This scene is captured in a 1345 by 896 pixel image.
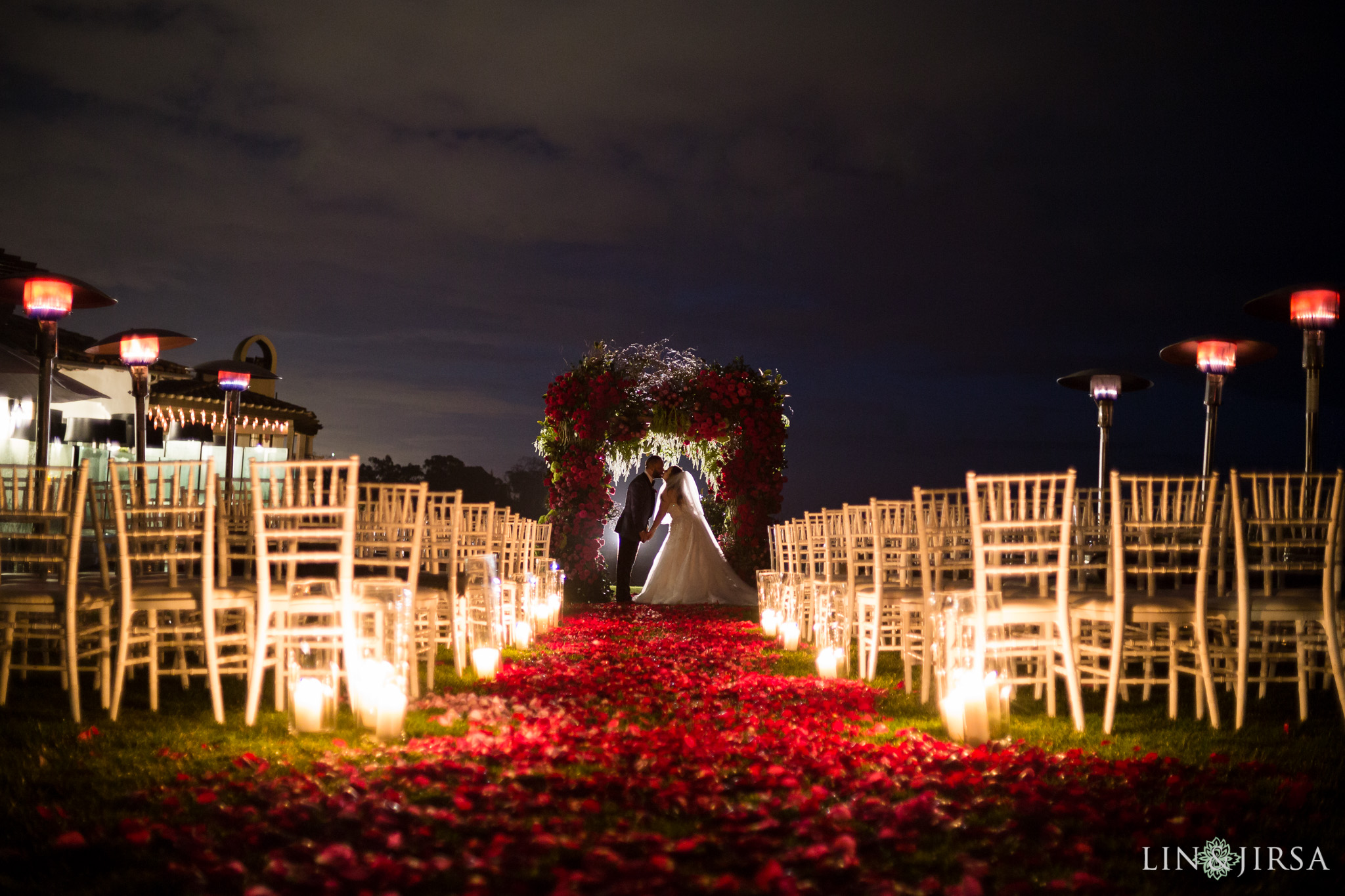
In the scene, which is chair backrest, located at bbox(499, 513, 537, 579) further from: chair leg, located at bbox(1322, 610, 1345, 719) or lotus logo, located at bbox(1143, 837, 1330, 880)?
lotus logo, located at bbox(1143, 837, 1330, 880)

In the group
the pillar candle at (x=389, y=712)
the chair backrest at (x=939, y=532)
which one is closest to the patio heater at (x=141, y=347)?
the pillar candle at (x=389, y=712)

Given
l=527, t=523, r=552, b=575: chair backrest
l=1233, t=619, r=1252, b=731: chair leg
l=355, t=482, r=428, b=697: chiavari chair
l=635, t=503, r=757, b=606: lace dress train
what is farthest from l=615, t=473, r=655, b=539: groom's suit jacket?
l=1233, t=619, r=1252, b=731: chair leg

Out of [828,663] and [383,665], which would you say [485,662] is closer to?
[383,665]

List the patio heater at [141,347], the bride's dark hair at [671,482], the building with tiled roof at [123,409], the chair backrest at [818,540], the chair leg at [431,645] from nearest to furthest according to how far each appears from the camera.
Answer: the chair leg at [431,645]
the chair backrest at [818,540]
the patio heater at [141,347]
the building with tiled roof at [123,409]
the bride's dark hair at [671,482]

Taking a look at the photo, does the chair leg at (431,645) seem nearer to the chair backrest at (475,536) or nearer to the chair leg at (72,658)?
the chair leg at (72,658)

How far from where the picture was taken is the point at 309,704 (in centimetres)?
387

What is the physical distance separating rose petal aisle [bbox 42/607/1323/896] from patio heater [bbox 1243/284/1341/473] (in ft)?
18.5

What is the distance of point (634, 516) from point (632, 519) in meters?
0.06

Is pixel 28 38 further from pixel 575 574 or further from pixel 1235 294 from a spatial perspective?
pixel 1235 294

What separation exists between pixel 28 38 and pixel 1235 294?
97.9 ft

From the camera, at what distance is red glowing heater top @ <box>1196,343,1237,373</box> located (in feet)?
34.6

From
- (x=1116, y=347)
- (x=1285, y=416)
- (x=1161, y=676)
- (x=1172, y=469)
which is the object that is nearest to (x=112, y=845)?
(x=1172, y=469)

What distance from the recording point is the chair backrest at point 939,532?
181 inches

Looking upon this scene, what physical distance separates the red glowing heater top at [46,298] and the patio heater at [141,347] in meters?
3.01
